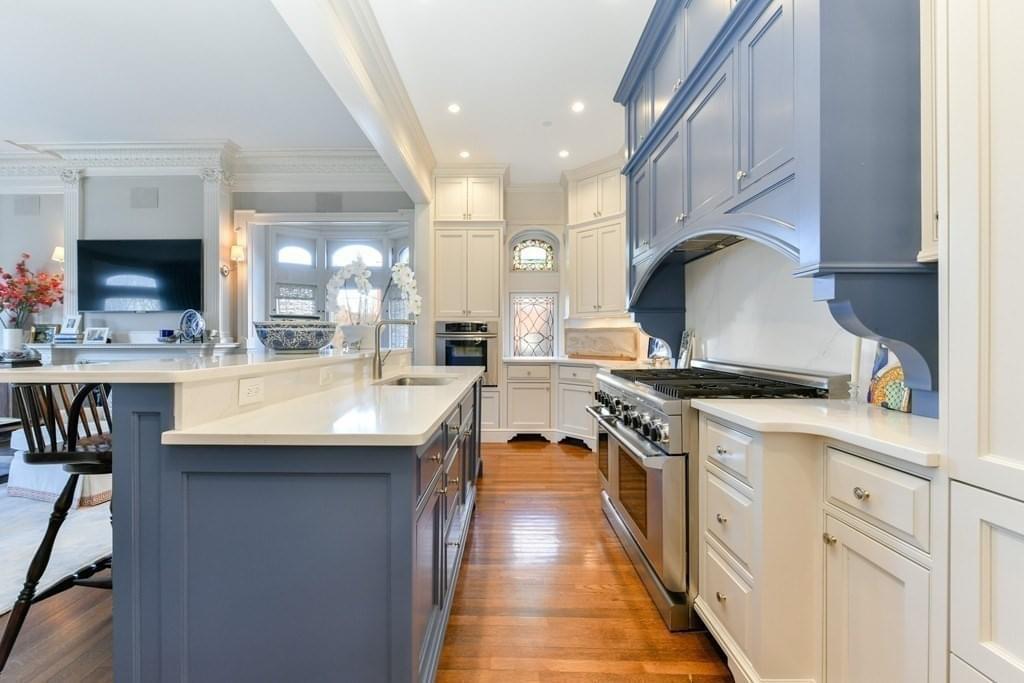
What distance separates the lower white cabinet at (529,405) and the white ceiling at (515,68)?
2503mm

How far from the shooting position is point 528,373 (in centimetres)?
482

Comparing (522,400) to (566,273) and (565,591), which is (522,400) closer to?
(566,273)

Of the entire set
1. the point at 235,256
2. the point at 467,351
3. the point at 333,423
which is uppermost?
the point at 235,256

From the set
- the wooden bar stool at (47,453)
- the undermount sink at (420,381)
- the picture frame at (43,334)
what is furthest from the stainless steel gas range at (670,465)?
the picture frame at (43,334)

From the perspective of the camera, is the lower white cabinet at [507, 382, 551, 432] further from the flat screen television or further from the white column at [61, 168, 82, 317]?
the white column at [61, 168, 82, 317]

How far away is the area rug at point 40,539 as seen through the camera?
1.88 metres

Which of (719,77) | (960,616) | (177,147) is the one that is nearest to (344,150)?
(177,147)

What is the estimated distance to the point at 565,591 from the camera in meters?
1.89

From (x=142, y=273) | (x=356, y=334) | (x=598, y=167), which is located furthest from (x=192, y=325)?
(x=598, y=167)

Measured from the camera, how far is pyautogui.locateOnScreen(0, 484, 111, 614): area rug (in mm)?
1875

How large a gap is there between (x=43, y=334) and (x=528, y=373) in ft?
17.4

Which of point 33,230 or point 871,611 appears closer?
point 871,611

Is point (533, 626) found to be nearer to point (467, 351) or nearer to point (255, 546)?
point (255, 546)

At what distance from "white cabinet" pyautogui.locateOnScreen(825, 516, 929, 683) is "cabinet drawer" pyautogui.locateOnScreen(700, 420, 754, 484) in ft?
0.79
